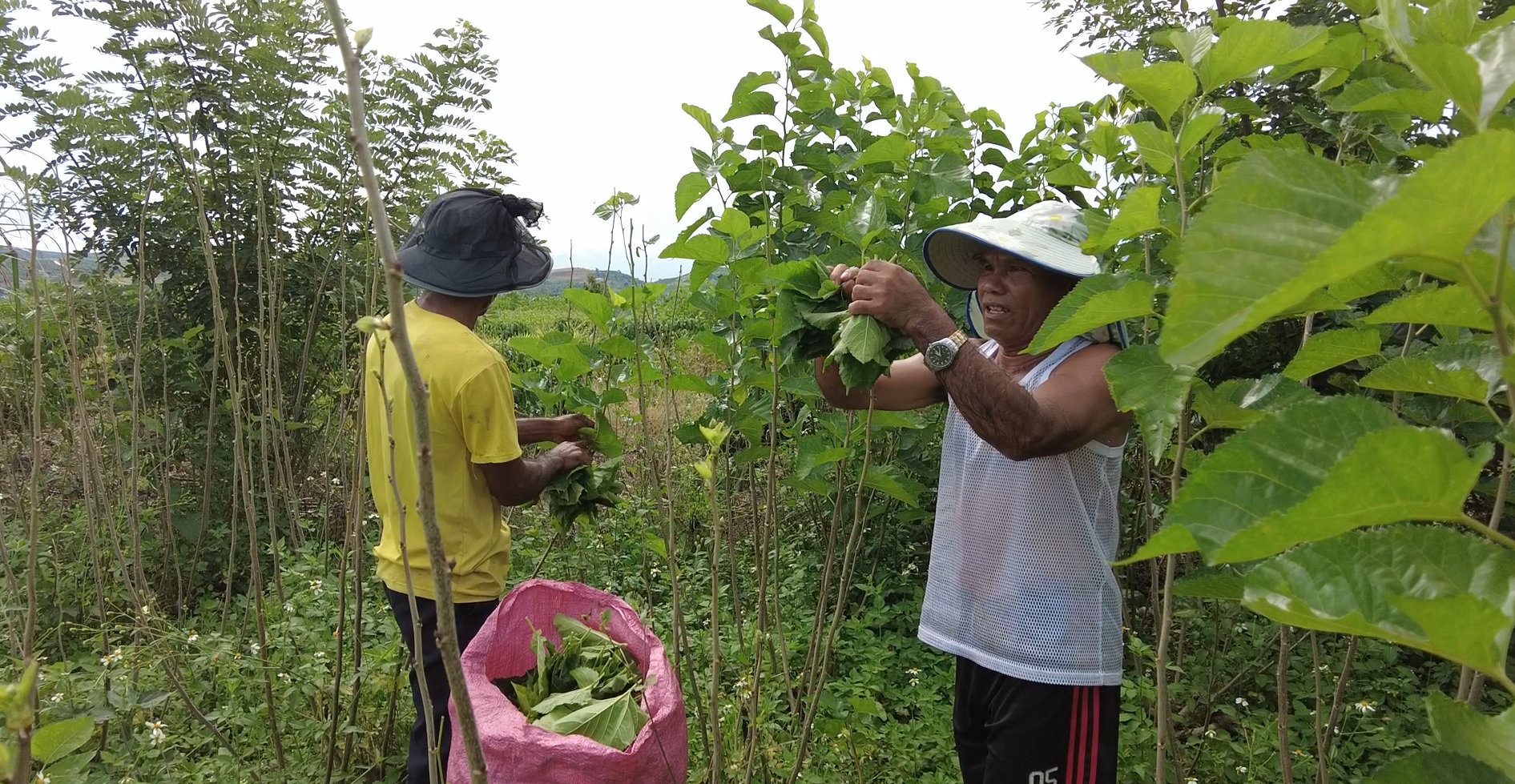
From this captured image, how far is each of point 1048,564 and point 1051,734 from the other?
0.37 meters

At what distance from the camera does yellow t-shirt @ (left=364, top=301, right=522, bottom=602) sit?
6.91 feet

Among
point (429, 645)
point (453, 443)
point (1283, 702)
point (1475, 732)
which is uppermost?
point (1475, 732)

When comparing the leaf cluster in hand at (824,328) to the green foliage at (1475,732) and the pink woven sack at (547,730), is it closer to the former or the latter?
the pink woven sack at (547,730)

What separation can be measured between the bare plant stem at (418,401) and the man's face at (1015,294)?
4.59 ft

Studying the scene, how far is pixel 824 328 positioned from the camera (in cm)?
173

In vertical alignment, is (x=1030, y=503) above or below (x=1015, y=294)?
below

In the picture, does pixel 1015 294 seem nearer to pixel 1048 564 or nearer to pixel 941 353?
pixel 941 353

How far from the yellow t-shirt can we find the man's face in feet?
4.10

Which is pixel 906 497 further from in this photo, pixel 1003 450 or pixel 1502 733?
pixel 1502 733

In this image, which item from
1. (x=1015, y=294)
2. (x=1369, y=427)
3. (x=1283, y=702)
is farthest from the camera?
(x=1015, y=294)

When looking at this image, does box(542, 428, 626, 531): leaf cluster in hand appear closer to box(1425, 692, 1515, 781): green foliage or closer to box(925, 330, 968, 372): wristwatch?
box(925, 330, 968, 372): wristwatch

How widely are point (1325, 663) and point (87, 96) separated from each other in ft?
17.8

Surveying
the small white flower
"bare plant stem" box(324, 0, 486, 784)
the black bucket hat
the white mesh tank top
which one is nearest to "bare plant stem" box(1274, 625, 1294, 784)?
the white mesh tank top

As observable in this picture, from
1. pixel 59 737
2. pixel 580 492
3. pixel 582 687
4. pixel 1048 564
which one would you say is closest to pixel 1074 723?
pixel 1048 564
